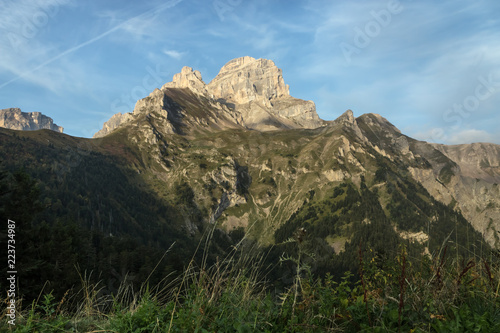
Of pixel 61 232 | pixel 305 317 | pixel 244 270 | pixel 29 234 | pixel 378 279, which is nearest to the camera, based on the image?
pixel 305 317

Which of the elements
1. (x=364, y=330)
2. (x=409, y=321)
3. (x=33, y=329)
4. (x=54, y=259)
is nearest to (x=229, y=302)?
(x=364, y=330)

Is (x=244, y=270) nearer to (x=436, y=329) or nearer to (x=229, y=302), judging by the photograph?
(x=229, y=302)

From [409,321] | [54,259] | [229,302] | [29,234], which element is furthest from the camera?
[54,259]

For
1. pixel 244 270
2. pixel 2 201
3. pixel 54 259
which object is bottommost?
pixel 54 259

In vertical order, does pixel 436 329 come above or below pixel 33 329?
above

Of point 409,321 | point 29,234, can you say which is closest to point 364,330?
point 409,321

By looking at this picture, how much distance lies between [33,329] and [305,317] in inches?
177

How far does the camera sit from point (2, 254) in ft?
77.3

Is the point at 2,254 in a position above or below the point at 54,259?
above

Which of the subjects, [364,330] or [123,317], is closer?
[364,330]

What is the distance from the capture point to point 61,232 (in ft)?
137

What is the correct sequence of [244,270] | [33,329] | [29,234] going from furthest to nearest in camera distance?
[29,234] < [244,270] < [33,329]

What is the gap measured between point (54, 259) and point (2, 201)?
37.3 ft

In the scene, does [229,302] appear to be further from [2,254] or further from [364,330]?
[2,254]
